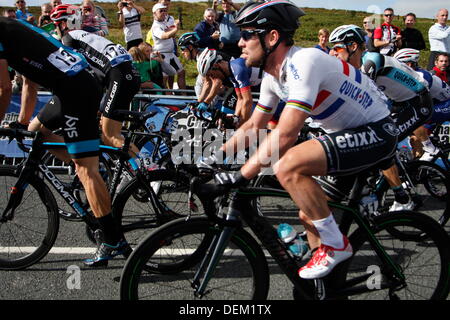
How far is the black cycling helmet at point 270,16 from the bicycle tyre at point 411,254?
1.39 m

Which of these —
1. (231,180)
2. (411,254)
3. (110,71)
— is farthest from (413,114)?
(110,71)

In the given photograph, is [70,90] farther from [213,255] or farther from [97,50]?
[97,50]

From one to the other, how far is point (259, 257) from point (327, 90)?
1.12m

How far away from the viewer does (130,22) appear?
32.0ft

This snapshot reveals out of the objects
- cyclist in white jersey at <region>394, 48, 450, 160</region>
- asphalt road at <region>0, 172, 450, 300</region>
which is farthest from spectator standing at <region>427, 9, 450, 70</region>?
asphalt road at <region>0, 172, 450, 300</region>

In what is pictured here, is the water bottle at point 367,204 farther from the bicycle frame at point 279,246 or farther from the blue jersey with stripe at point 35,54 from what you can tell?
the blue jersey with stripe at point 35,54

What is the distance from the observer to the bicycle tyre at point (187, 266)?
2.64 meters

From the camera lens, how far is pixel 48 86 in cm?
360

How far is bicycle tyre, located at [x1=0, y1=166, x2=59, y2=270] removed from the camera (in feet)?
12.4

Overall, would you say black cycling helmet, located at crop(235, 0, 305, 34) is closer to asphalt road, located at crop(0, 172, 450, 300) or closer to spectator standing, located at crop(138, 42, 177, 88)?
asphalt road, located at crop(0, 172, 450, 300)

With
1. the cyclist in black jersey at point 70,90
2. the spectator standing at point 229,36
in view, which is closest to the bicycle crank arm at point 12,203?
the cyclist in black jersey at point 70,90

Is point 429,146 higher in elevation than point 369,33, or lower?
lower

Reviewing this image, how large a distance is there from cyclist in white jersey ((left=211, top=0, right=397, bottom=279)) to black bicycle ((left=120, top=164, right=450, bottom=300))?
163 mm
